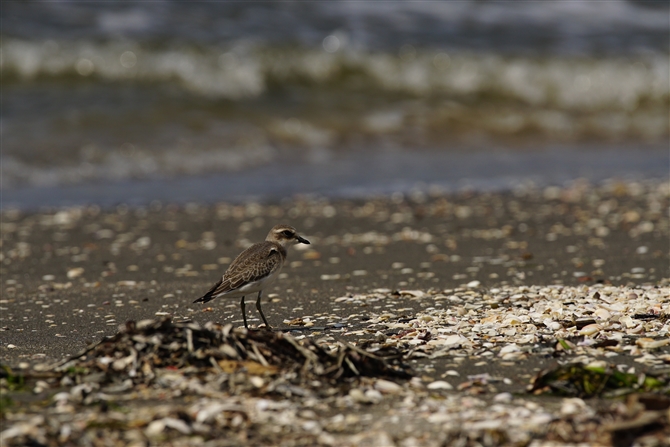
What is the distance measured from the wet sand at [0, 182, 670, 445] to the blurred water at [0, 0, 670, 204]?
1569mm

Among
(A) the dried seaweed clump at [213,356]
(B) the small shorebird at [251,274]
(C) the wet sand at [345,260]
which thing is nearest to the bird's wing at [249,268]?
(B) the small shorebird at [251,274]

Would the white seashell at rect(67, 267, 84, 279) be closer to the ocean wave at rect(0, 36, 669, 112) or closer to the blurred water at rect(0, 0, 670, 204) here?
the blurred water at rect(0, 0, 670, 204)

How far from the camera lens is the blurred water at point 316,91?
1176cm

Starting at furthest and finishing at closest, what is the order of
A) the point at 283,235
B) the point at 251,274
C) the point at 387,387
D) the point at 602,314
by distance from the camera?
the point at 283,235
the point at 251,274
the point at 602,314
the point at 387,387

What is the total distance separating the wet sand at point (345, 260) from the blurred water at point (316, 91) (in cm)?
157

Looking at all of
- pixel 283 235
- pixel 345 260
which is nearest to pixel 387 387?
pixel 283 235

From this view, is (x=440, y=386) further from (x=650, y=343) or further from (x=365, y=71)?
(x=365, y=71)

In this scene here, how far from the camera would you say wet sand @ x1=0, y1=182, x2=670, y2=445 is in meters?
4.79

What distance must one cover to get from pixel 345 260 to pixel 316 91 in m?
9.21

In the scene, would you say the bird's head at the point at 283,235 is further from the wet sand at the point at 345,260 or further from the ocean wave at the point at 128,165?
the ocean wave at the point at 128,165

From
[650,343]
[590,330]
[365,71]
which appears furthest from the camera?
[365,71]

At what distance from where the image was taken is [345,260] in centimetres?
691

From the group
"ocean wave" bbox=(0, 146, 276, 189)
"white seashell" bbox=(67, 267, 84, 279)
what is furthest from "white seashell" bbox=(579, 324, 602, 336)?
"ocean wave" bbox=(0, 146, 276, 189)

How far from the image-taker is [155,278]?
21.0ft
